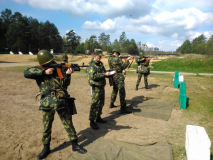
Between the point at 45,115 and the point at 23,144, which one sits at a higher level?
the point at 45,115

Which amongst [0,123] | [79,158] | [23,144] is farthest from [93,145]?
[0,123]

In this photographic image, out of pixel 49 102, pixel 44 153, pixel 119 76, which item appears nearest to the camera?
pixel 49 102

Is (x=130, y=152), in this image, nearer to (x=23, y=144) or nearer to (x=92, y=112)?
(x=92, y=112)

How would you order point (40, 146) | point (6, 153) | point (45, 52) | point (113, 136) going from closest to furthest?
point (45, 52)
point (6, 153)
point (40, 146)
point (113, 136)

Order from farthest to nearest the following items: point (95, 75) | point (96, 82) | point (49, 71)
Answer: point (96, 82) < point (95, 75) < point (49, 71)

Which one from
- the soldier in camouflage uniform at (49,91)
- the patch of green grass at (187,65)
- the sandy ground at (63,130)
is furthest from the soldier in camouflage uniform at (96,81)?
the patch of green grass at (187,65)

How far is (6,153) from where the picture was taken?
3430 mm

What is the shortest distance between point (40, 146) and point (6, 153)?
2.29ft

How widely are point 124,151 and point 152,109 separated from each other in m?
3.34

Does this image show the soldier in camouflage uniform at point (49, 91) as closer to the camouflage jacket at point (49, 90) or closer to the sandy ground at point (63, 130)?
the camouflage jacket at point (49, 90)

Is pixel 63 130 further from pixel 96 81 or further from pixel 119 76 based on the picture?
pixel 119 76

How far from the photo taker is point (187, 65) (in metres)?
24.7

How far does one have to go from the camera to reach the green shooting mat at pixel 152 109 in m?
5.82

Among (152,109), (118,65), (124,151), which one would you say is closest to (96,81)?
(118,65)
